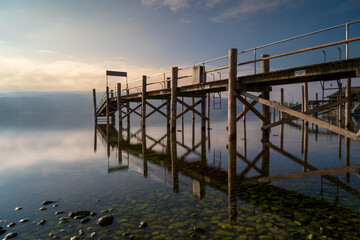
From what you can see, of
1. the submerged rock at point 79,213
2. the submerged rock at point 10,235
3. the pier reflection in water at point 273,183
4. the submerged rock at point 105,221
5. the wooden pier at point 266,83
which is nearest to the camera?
the submerged rock at point 10,235

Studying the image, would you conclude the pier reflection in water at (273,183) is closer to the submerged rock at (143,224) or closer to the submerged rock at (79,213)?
the submerged rock at (143,224)

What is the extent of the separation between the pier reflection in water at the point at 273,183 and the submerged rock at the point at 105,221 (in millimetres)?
1710

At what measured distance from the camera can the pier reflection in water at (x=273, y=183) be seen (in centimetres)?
327

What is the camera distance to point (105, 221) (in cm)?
349

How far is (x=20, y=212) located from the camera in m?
4.01

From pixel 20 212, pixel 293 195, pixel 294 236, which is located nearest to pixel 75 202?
pixel 20 212

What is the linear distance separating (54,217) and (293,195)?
15.7ft

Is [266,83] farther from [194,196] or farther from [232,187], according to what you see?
[194,196]

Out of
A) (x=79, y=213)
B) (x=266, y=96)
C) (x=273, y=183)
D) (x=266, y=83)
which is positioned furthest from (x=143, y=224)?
(x=266, y=96)

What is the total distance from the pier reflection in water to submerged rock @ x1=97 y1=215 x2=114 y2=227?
1.71 metres

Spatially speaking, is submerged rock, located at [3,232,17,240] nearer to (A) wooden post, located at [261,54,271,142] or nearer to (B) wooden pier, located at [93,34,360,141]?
(B) wooden pier, located at [93,34,360,141]

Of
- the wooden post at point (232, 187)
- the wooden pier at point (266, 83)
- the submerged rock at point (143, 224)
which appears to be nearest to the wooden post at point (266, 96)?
the wooden pier at point (266, 83)

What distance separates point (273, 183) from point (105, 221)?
13.3 ft

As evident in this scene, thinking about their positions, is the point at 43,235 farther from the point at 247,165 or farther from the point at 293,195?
the point at 247,165
